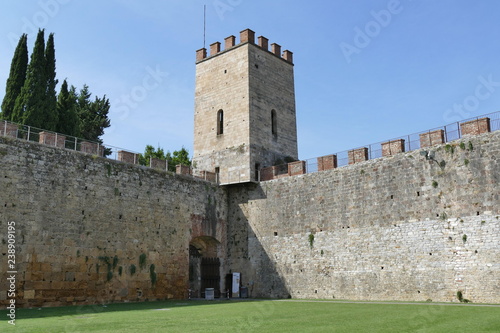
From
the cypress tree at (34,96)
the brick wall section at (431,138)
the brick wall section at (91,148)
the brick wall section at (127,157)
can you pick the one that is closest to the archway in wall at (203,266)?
the brick wall section at (127,157)

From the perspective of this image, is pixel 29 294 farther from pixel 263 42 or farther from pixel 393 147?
pixel 263 42

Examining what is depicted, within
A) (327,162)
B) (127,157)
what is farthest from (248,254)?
(127,157)

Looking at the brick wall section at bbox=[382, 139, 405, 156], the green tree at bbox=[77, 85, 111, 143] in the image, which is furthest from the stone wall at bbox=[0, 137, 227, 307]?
the green tree at bbox=[77, 85, 111, 143]

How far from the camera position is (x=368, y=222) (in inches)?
849

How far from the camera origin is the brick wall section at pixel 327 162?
2361cm

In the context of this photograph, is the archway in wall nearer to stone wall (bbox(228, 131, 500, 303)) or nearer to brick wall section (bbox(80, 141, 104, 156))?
stone wall (bbox(228, 131, 500, 303))

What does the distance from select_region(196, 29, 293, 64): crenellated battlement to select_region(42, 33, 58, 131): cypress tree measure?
998 centimetres

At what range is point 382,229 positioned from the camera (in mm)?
21047

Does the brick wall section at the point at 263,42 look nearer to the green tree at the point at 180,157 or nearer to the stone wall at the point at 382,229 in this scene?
the stone wall at the point at 382,229

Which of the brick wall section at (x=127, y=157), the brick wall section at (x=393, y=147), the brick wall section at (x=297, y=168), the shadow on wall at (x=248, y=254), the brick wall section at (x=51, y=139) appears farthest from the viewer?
the brick wall section at (x=297, y=168)

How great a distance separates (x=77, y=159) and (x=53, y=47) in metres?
16.0

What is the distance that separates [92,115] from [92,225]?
87.1ft

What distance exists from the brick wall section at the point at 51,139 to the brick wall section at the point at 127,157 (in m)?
2.84

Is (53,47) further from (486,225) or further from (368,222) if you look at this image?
(486,225)
